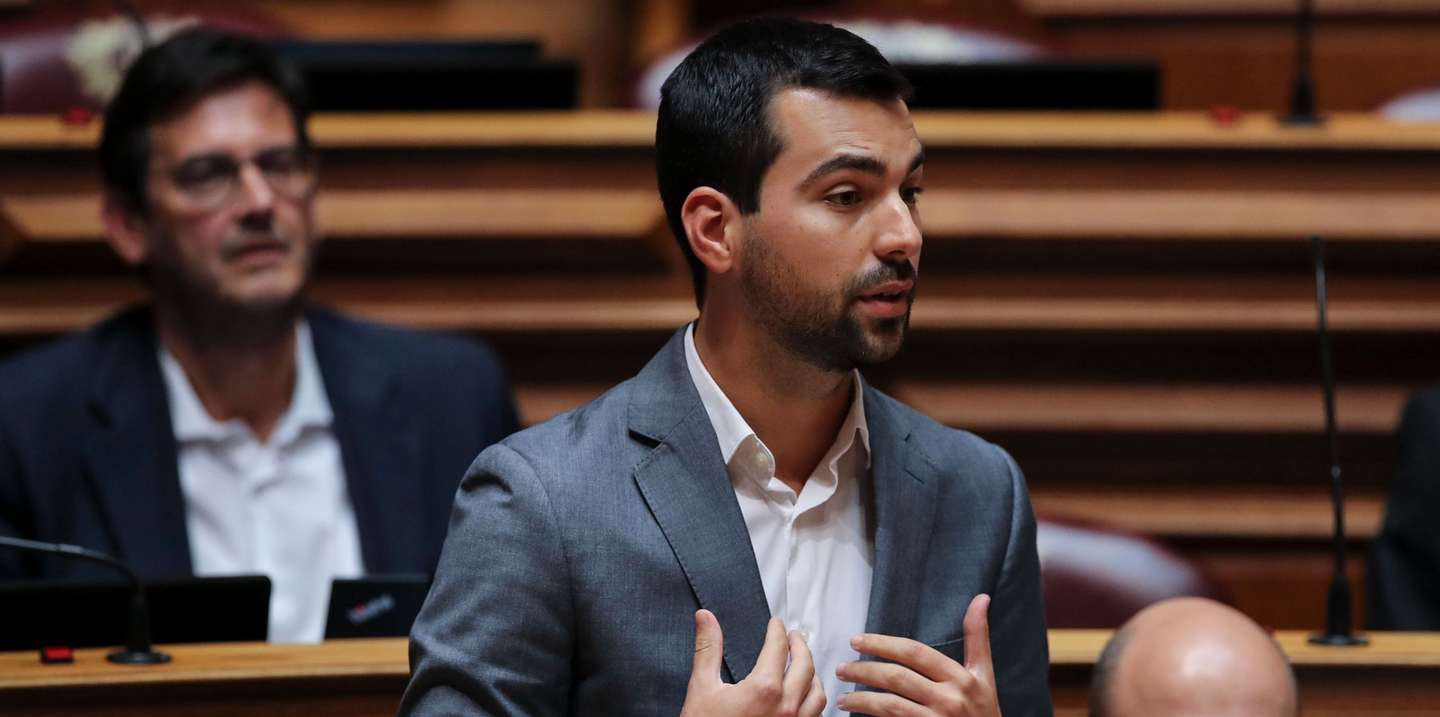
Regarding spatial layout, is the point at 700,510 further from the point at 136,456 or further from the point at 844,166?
the point at 136,456

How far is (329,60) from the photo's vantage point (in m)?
2.02

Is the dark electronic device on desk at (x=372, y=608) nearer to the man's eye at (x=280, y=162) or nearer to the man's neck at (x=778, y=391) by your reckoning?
the man's neck at (x=778, y=391)

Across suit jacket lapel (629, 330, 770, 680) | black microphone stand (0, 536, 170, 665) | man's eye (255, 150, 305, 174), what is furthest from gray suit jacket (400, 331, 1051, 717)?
man's eye (255, 150, 305, 174)

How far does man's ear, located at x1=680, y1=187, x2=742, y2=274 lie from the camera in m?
1.03

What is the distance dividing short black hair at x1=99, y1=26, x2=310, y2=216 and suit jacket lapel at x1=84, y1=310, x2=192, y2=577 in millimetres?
144

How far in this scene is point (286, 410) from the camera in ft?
5.81

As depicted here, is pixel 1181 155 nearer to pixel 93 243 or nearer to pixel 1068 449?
pixel 1068 449

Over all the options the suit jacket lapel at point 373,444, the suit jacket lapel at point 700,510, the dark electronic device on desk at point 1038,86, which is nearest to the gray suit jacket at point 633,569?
the suit jacket lapel at point 700,510

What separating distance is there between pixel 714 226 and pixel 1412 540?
857mm

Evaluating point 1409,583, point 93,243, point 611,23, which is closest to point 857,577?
point 1409,583

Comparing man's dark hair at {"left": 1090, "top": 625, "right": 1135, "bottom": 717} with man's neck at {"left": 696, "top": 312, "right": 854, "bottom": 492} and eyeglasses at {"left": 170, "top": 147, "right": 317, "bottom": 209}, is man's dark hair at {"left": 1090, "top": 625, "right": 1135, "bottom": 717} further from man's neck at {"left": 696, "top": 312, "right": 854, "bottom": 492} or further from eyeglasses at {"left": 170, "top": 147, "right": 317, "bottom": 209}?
eyeglasses at {"left": 170, "top": 147, "right": 317, "bottom": 209}

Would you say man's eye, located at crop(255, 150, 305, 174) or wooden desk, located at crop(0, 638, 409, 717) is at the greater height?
man's eye, located at crop(255, 150, 305, 174)

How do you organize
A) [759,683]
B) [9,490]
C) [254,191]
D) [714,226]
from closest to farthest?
[759,683] < [714,226] < [9,490] < [254,191]

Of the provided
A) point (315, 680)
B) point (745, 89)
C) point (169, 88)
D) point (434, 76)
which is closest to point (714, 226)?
point (745, 89)
